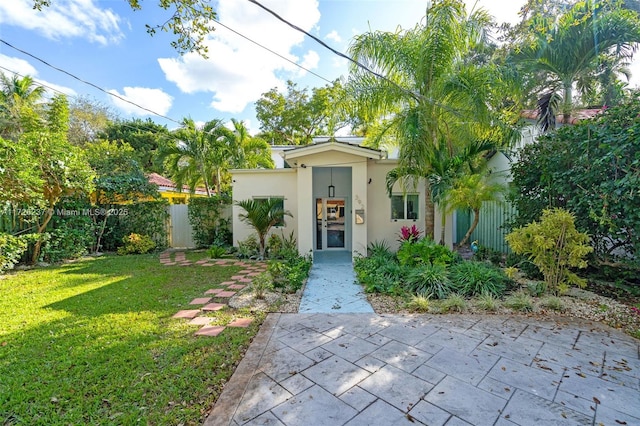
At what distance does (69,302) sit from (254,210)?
5342mm

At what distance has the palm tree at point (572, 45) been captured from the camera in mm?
7434

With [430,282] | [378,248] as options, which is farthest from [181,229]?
[430,282]

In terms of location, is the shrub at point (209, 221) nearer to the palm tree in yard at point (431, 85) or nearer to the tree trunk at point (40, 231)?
the tree trunk at point (40, 231)

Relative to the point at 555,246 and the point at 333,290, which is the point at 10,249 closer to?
the point at 333,290

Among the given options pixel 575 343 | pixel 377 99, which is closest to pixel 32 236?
pixel 377 99

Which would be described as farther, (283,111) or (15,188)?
(283,111)

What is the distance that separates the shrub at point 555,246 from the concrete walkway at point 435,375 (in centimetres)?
136

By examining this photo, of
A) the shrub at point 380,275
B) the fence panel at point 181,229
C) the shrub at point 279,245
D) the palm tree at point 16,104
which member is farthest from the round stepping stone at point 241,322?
the palm tree at point 16,104

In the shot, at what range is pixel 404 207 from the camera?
10.5 meters

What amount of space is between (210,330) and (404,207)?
8.12 metres

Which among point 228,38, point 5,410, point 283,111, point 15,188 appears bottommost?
point 5,410

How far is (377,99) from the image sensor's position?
27.7 ft

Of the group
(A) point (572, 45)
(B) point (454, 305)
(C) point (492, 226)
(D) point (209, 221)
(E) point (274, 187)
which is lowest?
(B) point (454, 305)

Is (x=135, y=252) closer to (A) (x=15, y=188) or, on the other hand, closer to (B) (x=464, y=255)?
(A) (x=15, y=188)
